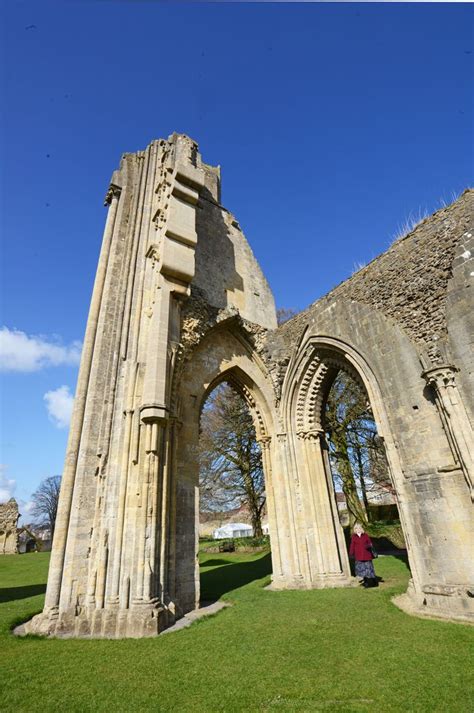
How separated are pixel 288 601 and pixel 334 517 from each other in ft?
9.03

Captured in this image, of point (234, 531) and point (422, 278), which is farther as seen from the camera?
point (234, 531)

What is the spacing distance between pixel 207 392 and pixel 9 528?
87.7 ft

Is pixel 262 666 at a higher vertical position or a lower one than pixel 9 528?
lower

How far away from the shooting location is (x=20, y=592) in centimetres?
1021

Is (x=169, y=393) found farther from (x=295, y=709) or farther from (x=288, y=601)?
(x=295, y=709)

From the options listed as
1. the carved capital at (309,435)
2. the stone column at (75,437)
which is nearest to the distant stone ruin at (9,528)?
the stone column at (75,437)

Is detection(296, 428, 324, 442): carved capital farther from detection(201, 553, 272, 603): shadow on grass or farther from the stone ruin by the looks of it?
detection(201, 553, 272, 603): shadow on grass

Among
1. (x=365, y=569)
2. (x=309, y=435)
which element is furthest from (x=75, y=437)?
(x=365, y=569)

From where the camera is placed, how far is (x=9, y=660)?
14.7ft

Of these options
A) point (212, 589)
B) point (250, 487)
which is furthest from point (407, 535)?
point (250, 487)

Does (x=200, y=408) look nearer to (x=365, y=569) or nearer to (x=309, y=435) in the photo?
(x=309, y=435)

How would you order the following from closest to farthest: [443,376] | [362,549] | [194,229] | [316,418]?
[443,376]
[362,549]
[194,229]
[316,418]

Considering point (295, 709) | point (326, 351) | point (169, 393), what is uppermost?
point (326, 351)

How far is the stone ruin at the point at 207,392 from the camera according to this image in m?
6.20
